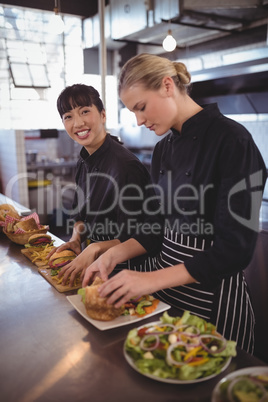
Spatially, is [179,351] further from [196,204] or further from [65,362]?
[196,204]

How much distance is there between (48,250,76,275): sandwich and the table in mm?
240

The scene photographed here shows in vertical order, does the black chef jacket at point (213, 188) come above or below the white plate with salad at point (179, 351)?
above

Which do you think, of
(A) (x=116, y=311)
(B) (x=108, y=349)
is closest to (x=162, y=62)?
(A) (x=116, y=311)

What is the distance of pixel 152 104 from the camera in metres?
1.46

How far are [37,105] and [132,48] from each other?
7.41 ft

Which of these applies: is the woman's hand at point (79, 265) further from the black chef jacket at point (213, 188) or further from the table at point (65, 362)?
the black chef jacket at point (213, 188)

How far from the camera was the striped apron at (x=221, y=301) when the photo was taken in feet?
5.00

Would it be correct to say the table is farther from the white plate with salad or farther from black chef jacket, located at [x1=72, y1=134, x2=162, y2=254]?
black chef jacket, located at [x1=72, y1=134, x2=162, y2=254]

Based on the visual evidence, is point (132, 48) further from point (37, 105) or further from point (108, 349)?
point (108, 349)

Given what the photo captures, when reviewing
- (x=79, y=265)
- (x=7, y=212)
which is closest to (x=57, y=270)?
(x=79, y=265)

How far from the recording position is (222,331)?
60.8 inches

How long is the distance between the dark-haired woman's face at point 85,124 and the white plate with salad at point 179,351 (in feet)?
3.94

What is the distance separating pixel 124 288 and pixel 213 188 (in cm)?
55

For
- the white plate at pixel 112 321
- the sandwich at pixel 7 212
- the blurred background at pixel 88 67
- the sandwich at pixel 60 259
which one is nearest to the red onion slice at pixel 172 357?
the white plate at pixel 112 321
